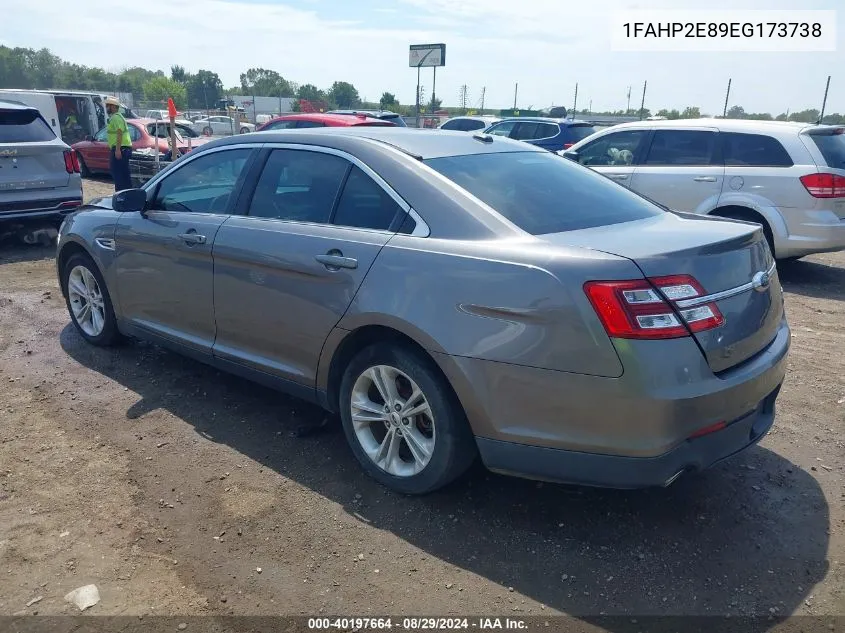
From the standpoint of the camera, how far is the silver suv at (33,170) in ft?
26.9

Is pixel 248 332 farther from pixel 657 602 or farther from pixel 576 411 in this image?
pixel 657 602

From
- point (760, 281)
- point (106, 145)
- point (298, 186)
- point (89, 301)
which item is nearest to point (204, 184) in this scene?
point (298, 186)

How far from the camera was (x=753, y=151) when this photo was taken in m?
7.68

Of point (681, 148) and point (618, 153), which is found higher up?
point (681, 148)

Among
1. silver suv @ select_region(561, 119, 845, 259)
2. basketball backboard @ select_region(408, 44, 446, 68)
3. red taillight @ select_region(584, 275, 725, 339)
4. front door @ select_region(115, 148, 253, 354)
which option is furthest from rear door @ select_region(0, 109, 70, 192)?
basketball backboard @ select_region(408, 44, 446, 68)

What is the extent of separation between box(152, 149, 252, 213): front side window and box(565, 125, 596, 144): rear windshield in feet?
38.8

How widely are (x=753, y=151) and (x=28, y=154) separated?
8.24 m

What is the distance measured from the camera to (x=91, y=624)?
2.54 m

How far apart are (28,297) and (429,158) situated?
16.8ft

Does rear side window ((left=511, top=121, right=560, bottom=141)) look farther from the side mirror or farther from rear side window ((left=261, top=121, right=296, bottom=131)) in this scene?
the side mirror

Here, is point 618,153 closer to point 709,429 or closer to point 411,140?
point 411,140

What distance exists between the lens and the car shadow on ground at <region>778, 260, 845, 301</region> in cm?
730

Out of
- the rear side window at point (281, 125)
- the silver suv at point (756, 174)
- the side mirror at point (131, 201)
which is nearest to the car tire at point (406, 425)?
the side mirror at point (131, 201)

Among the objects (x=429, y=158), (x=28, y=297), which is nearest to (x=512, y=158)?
(x=429, y=158)
